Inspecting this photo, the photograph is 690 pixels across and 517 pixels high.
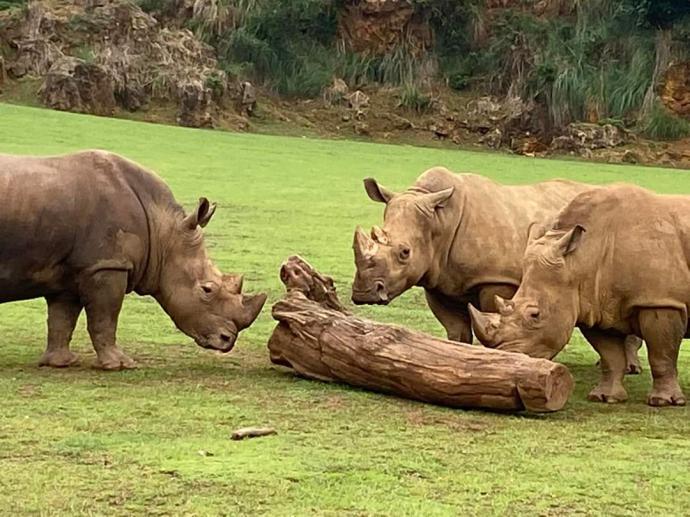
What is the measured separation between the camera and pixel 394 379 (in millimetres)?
7070

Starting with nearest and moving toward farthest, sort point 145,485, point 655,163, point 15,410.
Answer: point 145,485 → point 15,410 → point 655,163

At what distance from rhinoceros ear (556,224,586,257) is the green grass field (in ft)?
2.73

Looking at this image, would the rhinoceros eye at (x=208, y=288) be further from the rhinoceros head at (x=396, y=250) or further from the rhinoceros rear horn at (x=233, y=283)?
the rhinoceros head at (x=396, y=250)

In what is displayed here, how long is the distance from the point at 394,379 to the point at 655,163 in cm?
2275

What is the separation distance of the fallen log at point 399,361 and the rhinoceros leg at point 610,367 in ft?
2.67

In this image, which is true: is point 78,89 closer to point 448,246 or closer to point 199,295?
point 199,295

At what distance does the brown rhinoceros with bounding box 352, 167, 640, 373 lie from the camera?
8047mm

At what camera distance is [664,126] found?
3123cm

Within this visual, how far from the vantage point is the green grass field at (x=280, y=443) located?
5070 millimetres

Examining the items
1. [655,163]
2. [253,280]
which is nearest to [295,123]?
[655,163]

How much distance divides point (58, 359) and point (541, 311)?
2.78m

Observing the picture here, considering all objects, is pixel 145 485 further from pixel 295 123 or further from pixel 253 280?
pixel 295 123

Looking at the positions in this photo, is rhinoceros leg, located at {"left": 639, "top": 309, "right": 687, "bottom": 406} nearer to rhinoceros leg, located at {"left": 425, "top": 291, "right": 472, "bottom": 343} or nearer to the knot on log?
rhinoceros leg, located at {"left": 425, "top": 291, "right": 472, "bottom": 343}

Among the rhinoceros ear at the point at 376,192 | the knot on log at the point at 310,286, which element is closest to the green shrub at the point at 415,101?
the rhinoceros ear at the point at 376,192
